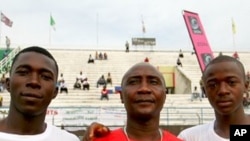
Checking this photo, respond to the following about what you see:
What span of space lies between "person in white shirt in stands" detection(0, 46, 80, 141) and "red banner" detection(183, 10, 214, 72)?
1297 centimetres

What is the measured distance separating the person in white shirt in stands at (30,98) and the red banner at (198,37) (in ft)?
42.6

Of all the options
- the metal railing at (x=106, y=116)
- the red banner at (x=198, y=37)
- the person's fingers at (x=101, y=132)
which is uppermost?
the red banner at (x=198, y=37)

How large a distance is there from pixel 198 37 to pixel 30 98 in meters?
14.6

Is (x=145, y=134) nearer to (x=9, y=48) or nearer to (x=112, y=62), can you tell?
(x=112, y=62)

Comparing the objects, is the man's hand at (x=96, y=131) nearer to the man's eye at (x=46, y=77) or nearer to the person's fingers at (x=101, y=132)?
the person's fingers at (x=101, y=132)

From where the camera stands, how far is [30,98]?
2.91 metres

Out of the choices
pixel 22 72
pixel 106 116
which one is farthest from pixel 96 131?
pixel 106 116

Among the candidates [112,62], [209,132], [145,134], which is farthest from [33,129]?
[112,62]

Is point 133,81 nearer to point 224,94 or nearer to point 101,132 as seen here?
point 101,132

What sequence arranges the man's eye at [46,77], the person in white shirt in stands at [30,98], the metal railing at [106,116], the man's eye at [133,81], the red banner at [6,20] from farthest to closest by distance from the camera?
the red banner at [6,20], the metal railing at [106,116], the man's eye at [133,81], the man's eye at [46,77], the person in white shirt in stands at [30,98]

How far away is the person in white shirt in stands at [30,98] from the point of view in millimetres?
2928

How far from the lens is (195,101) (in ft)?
70.4

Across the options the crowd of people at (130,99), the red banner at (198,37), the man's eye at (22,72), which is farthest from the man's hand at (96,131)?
the red banner at (198,37)

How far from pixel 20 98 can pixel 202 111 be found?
14.4 metres
